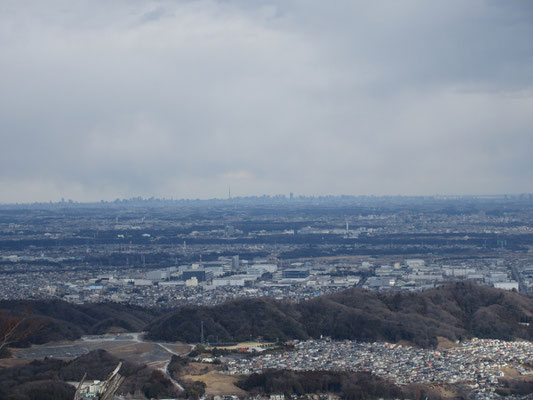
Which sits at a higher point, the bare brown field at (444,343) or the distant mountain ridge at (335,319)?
the distant mountain ridge at (335,319)

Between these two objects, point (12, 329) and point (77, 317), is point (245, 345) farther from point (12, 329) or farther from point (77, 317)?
point (12, 329)

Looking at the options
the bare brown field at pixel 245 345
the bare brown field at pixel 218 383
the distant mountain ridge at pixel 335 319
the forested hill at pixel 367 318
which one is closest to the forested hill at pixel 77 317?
the distant mountain ridge at pixel 335 319

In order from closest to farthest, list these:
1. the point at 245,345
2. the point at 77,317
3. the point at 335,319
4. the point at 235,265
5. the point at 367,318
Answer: the point at 245,345 → the point at 367,318 → the point at 335,319 → the point at 77,317 → the point at 235,265

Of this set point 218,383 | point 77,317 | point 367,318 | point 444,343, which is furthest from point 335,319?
point 77,317

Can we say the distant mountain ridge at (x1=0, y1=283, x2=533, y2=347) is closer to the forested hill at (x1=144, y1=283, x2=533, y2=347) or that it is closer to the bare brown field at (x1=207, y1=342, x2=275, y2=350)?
the forested hill at (x1=144, y1=283, x2=533, y2=347)

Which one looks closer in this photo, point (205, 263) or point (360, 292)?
point (360, 292)

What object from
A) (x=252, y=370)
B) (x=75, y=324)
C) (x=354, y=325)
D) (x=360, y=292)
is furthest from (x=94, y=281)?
(x=252, y=370)

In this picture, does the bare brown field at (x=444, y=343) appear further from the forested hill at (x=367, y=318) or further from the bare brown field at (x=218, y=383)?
the bare brown field at (x=218, y=383)

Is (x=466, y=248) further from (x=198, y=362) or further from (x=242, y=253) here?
(x=198, y=362)
